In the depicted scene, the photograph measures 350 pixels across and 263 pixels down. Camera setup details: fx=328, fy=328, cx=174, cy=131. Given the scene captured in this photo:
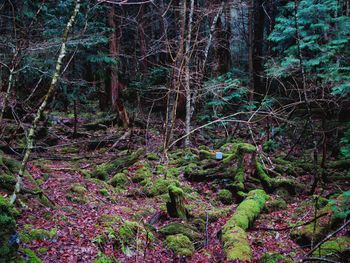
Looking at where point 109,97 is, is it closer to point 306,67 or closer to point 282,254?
point 306,67

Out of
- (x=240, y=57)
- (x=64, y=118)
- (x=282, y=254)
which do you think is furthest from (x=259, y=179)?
(x=240, y=57)

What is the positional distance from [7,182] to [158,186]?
4798mm

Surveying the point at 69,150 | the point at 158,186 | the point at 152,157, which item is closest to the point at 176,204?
the point at 158,186

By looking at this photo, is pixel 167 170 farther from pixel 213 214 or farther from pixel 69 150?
pixel 69 150

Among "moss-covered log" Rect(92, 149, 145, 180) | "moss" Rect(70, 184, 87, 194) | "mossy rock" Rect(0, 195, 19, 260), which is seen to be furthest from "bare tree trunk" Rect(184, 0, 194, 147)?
"mossy rock" Rect(0, 195, 19, 260)

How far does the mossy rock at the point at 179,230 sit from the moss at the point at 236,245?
73cm

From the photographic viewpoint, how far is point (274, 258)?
20.8 ft

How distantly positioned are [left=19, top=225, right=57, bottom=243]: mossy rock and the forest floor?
0.04 meters

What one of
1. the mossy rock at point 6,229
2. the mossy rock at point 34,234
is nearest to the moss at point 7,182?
the mossy rock at point 34,234

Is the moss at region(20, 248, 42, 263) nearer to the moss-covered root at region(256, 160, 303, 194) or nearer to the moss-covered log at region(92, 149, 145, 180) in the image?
the moss-covered log at region(92, 149, 145, 180)

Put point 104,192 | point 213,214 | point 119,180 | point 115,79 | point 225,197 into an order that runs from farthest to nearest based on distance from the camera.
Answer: point 115,79 → point 119,180 → point 225,197 → point 104,192 → point 213,214

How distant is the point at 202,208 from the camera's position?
9.54 m

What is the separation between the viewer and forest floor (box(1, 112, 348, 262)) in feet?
18.8

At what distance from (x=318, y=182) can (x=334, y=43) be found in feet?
16.6
